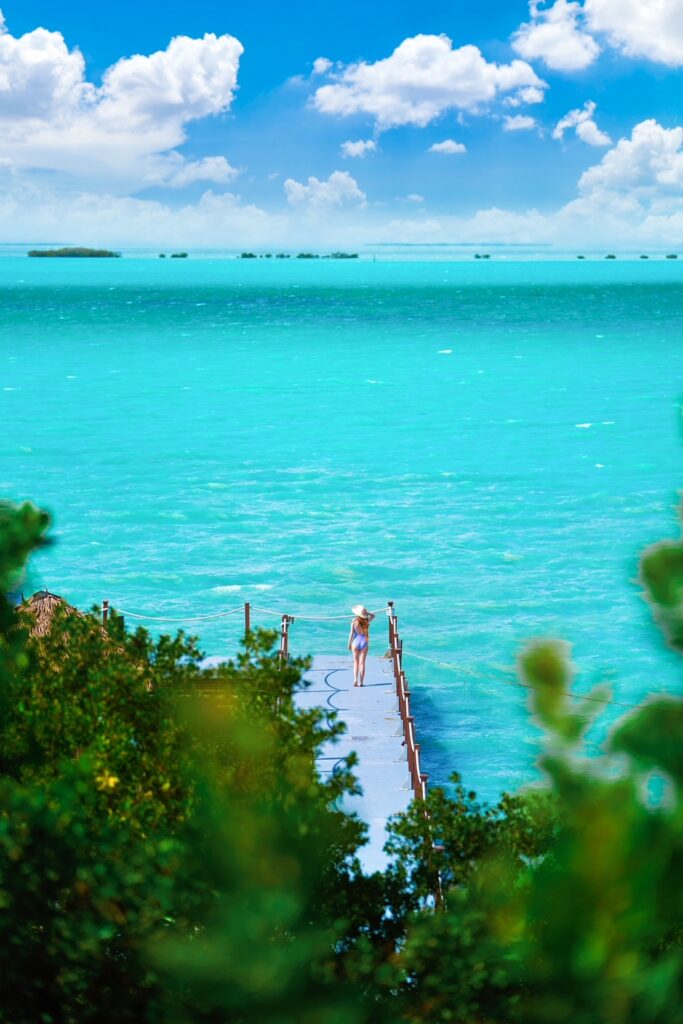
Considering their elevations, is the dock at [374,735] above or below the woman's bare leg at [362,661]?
below

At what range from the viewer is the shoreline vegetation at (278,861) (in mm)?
2086

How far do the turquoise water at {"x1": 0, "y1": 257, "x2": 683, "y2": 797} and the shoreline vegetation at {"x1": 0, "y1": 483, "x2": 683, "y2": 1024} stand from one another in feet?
0.75

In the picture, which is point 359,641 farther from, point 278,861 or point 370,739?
point 278,861

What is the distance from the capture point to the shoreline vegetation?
2.09m

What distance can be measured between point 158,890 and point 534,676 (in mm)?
4006

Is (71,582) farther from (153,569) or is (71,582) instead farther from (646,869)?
(646,869)

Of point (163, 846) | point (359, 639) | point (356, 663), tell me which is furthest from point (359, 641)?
point (163, 846)

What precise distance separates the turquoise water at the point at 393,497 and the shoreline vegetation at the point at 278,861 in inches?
9.0

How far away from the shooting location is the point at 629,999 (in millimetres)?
2143

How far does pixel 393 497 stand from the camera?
5428 centimetres

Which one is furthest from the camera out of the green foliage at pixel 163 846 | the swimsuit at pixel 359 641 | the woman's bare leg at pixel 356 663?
the woman's bare leg at pixel 356 663

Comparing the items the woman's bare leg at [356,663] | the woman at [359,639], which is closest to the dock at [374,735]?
the woman's bare leg at [356,663]

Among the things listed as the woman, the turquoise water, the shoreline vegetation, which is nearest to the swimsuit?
the woman

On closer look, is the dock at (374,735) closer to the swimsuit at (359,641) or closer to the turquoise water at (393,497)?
the swimsuit at (359,641)
